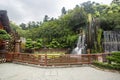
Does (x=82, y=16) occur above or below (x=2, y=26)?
above

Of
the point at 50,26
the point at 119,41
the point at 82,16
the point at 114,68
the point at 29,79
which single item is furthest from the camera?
the point at 50,26

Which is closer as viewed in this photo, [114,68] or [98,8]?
[114,68]

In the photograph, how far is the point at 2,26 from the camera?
71.2 ft

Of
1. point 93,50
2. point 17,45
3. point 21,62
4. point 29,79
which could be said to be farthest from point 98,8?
point 29,79

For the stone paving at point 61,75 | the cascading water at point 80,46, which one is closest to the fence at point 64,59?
the stone paving at point 61,75

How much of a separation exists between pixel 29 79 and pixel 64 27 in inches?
1162

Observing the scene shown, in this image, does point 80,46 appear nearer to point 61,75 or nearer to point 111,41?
point 111,41

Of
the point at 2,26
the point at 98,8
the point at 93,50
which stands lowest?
the point at 93,50

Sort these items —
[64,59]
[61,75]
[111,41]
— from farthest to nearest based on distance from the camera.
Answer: [111,41]
[64,59]
[61,75]

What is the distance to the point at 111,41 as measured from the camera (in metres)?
27.4

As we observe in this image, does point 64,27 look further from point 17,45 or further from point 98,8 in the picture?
point 17,45

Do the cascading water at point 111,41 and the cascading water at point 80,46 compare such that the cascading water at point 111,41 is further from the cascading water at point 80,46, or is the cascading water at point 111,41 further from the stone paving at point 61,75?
the stone paving at point 61,75

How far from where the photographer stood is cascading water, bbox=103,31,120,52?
2595cm

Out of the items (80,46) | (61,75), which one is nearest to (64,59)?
(61,75)
